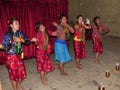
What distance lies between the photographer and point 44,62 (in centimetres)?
470

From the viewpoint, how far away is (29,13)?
6.82 meters

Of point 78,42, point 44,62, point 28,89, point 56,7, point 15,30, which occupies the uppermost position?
point 56,7

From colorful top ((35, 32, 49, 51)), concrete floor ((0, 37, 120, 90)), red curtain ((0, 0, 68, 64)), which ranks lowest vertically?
concrete floor ((0, 37, 120, 90))

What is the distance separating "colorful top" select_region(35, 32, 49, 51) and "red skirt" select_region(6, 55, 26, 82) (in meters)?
0.63

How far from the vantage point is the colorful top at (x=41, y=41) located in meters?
4.53

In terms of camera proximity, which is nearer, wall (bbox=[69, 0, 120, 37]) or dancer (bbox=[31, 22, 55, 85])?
dancer (bbox=[31, 22, 55, 85])

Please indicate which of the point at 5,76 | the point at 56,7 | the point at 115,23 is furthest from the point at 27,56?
the point at 115,23

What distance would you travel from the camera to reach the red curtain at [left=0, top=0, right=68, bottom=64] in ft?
20.7

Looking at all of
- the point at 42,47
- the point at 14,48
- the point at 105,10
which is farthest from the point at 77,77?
the point at 105,10

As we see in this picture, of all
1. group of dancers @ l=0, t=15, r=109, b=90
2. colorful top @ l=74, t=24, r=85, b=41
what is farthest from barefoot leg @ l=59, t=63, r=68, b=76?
colorful top @ l=74, t=24, r=85, b=41

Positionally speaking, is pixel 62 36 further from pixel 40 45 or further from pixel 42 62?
pixel 42 62

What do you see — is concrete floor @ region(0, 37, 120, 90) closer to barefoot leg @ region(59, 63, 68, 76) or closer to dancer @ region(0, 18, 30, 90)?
barefoot leg @ region(59, 63, 68, 76)

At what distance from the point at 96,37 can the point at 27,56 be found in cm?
269

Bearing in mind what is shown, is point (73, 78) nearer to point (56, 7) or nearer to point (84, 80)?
point (84, 80)
